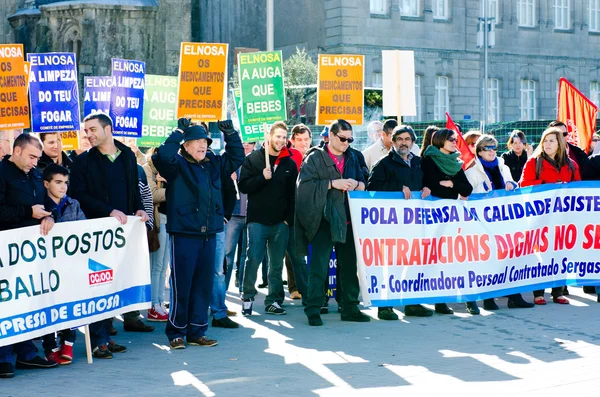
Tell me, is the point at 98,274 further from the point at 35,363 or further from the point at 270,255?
the point at 270,255

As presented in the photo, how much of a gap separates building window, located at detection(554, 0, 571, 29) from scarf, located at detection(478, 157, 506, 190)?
41.5 m

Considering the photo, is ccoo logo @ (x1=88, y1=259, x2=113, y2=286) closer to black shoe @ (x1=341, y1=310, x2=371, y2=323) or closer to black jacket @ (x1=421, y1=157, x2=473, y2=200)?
black shoe @ (x1=341, y1=310, x2=371, y2=323)

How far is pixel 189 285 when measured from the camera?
10570mm

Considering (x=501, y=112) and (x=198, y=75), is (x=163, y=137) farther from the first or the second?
(x=501, y=112)

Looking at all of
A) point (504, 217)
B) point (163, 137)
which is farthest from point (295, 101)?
point (504, 217)

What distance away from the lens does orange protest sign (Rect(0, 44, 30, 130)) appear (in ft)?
40.5

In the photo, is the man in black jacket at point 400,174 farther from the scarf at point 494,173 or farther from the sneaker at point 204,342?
the sneaker at point 204,342

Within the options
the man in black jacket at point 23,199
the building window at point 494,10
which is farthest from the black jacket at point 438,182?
the building window at point 494,10

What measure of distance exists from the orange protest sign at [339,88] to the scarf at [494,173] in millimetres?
2518

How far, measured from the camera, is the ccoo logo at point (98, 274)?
1005cm

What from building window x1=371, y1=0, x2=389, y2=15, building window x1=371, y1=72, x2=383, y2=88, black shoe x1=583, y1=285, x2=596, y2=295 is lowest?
black shoe x1=583, y1=285, x2=596, y2=295

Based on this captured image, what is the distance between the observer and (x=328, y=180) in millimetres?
11680

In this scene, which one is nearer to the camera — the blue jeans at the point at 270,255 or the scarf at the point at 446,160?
the scarf at the point at 446,160

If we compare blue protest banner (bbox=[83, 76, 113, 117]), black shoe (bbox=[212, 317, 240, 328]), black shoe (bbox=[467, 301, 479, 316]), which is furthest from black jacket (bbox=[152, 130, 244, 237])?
blue protest banner (bbox=[83, 76, 113, 117])
